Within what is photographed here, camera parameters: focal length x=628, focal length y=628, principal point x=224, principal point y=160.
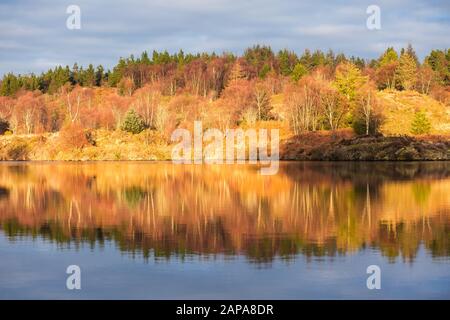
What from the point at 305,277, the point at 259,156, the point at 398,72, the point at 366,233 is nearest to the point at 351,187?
the point at 366,233

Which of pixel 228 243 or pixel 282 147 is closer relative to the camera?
pixel 228 243

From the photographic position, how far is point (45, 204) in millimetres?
34312

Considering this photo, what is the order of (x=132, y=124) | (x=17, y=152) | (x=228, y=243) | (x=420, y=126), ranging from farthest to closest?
(x=17, y=152), (x=132, y=124), (x=420, y=126), (x=228, y=243)

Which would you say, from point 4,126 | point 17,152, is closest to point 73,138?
point 17,152

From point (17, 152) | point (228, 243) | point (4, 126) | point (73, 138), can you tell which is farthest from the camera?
point (4, 126)

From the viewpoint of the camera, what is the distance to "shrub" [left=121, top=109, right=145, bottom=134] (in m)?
109

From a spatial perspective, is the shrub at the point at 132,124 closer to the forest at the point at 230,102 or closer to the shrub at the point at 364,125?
the forest at the point at 230,102

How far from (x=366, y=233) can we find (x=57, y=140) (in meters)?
94.2

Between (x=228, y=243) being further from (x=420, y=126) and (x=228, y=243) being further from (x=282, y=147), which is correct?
(x=420, y=126)

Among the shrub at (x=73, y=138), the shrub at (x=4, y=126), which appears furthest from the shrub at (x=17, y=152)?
the shrub at (x=4, y=126)

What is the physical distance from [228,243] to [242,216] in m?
7.13

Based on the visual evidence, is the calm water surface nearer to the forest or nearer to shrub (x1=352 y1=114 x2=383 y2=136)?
shrub (x1=352 y1=114 x2=383 y2=136)

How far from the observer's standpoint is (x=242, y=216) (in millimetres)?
28125

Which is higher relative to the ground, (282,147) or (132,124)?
(132,124)
